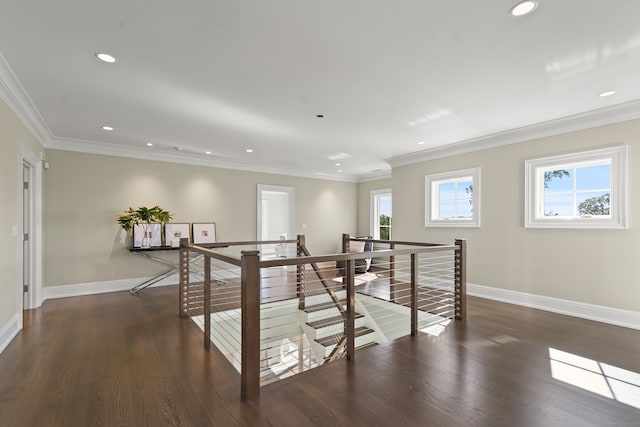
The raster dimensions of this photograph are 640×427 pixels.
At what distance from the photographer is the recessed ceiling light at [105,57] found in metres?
2.34

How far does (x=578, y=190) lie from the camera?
3.90m

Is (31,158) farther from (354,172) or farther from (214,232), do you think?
(354,172)

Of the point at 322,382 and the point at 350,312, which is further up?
the point at 350,312

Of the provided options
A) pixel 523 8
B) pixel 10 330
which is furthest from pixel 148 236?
pixel 523 8

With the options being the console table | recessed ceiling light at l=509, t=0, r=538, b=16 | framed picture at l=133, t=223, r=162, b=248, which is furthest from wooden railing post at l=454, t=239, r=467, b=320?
framed picture at l=133, t=223, r=162, b=248

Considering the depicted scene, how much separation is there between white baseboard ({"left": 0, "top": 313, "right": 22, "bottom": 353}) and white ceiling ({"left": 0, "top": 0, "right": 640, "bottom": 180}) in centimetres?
227

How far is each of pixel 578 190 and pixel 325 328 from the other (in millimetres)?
3955

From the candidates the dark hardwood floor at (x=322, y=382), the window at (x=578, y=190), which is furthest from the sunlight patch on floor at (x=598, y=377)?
the window at (x=578, y=190)

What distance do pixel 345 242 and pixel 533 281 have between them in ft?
8.82

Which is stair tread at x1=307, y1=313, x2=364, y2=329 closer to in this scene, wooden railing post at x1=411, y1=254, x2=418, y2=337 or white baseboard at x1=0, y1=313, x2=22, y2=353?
wooden railing post at x1=411, y1=254, x2=418, y2=337

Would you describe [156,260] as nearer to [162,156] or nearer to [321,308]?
[162,156]

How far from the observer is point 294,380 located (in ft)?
7.18

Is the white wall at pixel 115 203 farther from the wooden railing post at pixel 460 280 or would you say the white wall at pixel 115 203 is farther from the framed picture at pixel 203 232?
the wooden railing post at pixel 460 280

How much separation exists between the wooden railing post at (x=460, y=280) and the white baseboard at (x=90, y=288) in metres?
4.99
